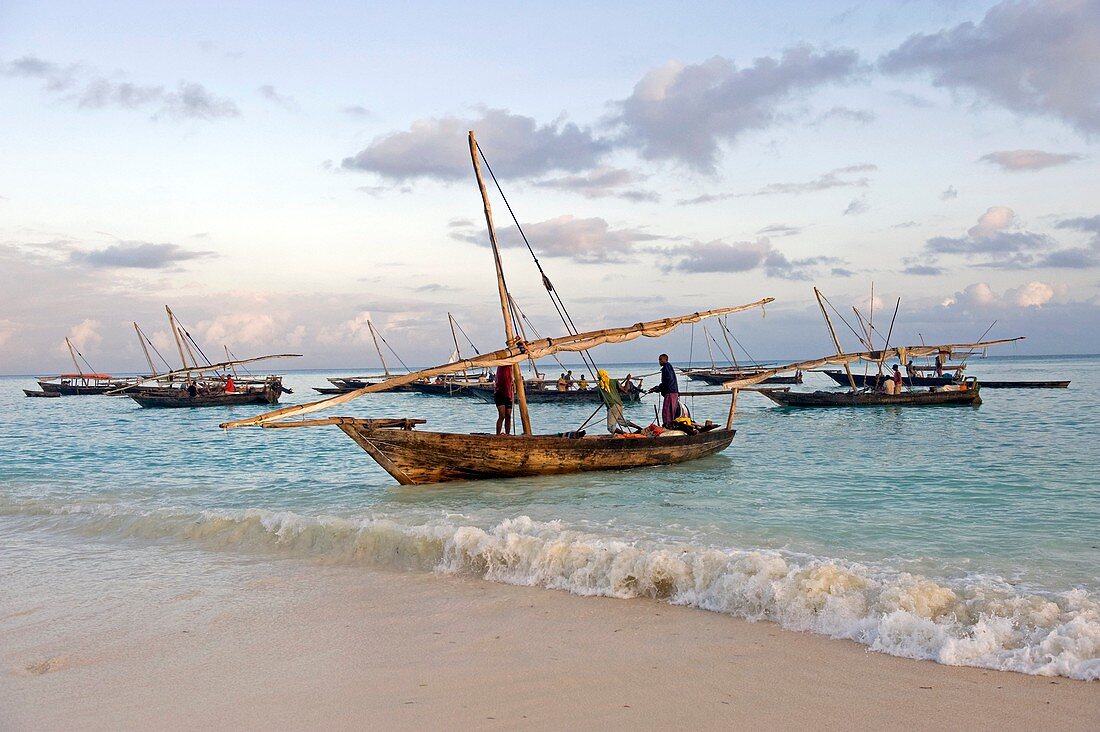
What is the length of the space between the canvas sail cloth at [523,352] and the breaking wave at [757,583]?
148 cm

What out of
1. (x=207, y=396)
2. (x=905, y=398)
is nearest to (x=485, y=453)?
(x=905, y=398)

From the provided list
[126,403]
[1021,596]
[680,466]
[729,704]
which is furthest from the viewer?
[126,403]

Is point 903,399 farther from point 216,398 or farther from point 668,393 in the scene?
point 216,398

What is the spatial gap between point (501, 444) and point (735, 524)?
4.46 metres

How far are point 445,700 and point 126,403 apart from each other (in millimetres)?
52368

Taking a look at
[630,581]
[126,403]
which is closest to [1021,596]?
[630,581]

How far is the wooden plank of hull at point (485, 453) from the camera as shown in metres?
12.1

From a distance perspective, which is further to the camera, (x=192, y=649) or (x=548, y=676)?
(x=192, y=649)

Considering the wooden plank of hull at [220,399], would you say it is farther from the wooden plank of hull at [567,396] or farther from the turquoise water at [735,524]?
the turquoise water at [735,524]

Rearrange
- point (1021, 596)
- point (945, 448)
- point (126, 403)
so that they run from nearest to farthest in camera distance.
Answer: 1. point (1021, 596)
2. point (945, 448)
3. point (126, 403)

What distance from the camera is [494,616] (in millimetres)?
6059

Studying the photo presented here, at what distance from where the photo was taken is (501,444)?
41.2ft

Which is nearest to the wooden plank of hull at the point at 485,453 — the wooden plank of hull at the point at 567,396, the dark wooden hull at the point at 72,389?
the wooden plank of hull at the point at 567,396

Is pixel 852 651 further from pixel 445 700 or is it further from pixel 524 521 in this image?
pixel 524 521
